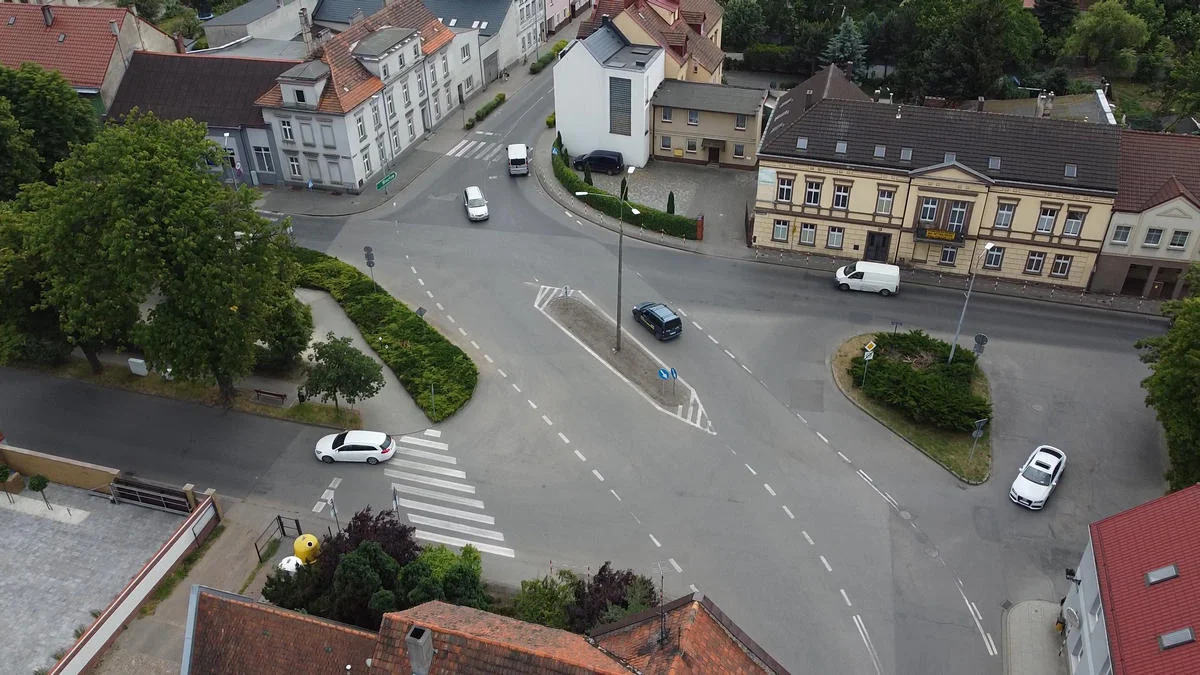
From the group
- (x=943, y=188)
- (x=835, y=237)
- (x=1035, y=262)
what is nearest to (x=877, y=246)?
(x=835, y=237)

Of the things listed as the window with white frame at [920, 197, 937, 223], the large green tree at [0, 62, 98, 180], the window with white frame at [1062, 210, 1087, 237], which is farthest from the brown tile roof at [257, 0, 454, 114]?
the window with white frame at [1062, 210, 1087, 237]

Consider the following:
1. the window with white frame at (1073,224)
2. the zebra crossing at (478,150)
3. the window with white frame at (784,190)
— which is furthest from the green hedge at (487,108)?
the window with white frame at (1073,224)

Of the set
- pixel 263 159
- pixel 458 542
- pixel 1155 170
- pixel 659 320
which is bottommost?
pixel 458 542

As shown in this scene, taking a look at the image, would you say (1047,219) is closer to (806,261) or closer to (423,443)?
(806,261)

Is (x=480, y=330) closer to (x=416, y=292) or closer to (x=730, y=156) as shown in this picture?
(x=416, y=292)

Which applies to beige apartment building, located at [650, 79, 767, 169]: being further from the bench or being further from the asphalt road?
the bench

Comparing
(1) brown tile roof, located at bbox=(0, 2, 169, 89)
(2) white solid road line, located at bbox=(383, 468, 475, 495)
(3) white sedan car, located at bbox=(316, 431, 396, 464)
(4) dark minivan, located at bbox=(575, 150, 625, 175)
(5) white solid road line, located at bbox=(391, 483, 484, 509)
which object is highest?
(1) brown tile roof, located at bbox=(0, 2, 169, 89)

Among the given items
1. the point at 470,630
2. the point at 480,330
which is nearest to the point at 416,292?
the point at 480,330
